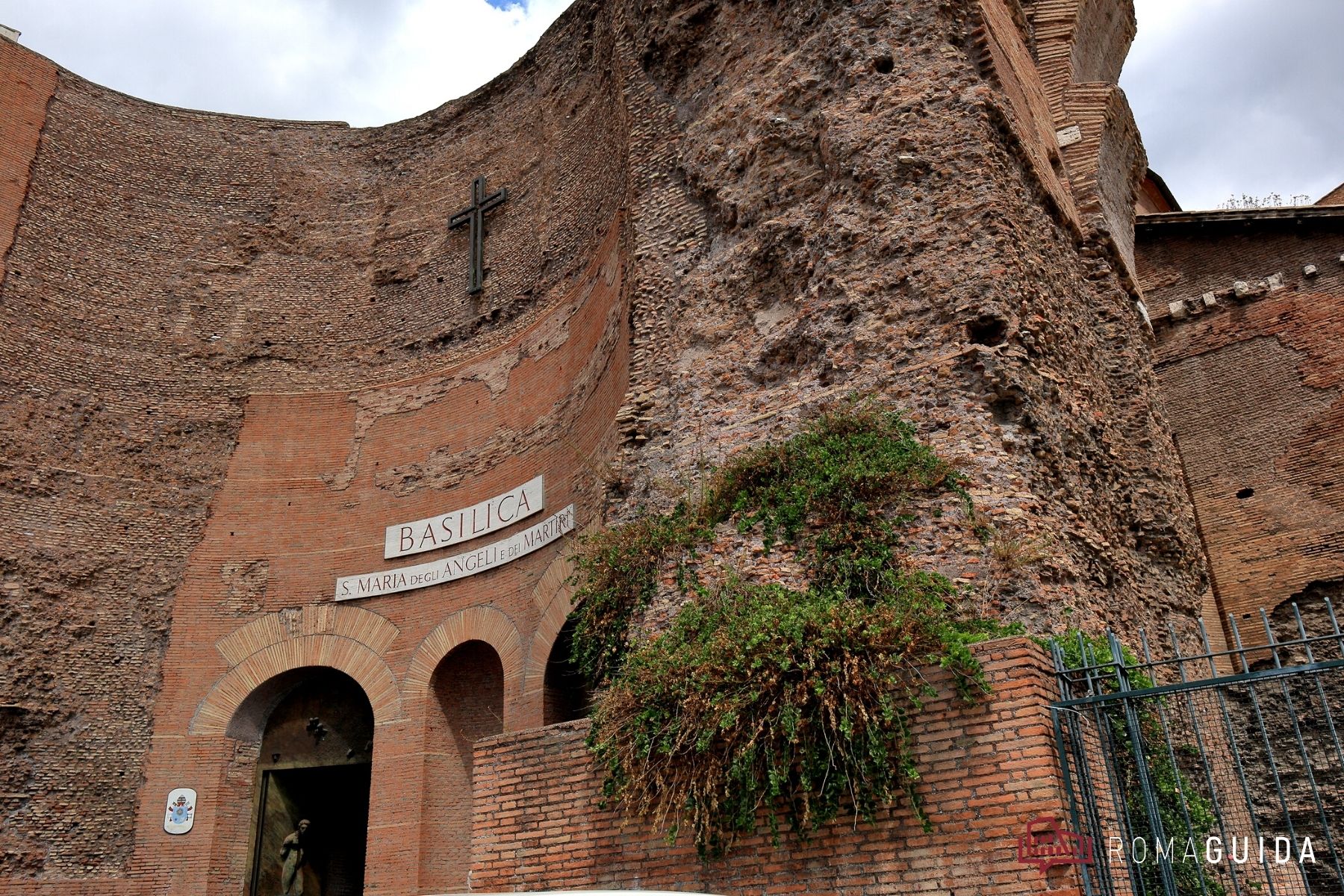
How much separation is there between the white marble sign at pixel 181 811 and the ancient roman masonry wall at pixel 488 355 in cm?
11

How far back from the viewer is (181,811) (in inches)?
420

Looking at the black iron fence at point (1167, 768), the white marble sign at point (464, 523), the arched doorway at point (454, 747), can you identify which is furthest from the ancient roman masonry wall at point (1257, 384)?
the arched doorway at point (454, 747)

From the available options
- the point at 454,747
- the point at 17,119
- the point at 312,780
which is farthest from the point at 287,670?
the point at 17,119

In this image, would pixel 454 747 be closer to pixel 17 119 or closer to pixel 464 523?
pixel 464 523

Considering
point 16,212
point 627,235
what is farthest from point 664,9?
point 16,212

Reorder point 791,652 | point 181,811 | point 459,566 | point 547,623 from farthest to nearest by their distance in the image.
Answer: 1. point 459,566
2. point 181,811
3. point 547,623
4. point 791,652

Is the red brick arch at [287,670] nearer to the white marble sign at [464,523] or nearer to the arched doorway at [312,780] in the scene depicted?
the arched doorway at [312,780]

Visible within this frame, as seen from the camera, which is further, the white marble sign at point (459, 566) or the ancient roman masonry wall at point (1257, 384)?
the ancient roman masonry wall at point (1257, 384)

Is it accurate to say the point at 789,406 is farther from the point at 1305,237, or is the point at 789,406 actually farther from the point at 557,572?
the point at 1305,237

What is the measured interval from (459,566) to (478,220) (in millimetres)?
4757

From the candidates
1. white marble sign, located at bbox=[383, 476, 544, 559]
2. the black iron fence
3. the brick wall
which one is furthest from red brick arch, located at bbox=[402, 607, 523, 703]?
the brick wall

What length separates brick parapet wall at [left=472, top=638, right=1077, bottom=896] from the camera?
423cm

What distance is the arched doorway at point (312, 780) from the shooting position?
11086 mm

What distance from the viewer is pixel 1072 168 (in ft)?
32.5
